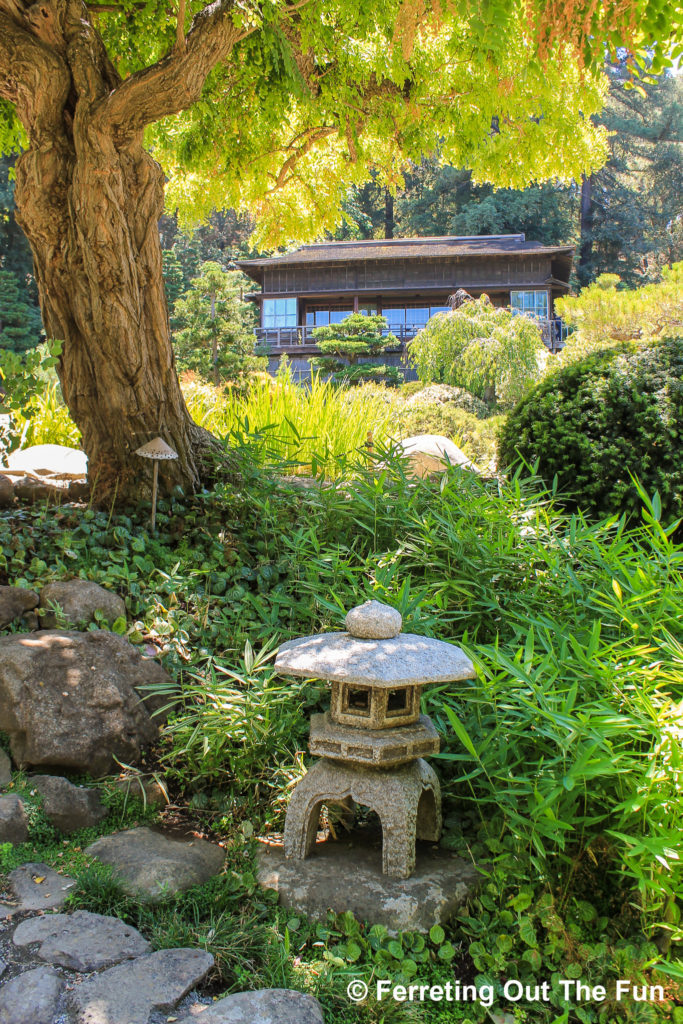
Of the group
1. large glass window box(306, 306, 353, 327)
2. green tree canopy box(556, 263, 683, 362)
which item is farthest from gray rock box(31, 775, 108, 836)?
large glass window box(306, 306, 353, 327)

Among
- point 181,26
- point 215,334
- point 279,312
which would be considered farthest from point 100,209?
point 279,312

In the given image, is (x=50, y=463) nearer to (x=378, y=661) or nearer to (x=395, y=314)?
(x=378, y=661)

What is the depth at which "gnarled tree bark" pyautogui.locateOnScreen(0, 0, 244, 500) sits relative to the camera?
12.8 ft

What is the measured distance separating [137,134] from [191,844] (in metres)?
3.42

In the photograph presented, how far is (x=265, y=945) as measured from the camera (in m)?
2.02

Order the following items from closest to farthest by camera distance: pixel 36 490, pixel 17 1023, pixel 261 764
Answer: pixel 17 1023 < pixel 261 764 < pixel 36 490

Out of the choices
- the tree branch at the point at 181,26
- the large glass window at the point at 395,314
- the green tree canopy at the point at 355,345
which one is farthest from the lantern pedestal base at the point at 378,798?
the large glass window at the point at 395,314

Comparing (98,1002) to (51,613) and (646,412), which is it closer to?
(51,613)

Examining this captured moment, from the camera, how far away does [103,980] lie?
180 cm

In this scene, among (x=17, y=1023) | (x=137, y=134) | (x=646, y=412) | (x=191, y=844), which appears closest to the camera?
(x=17, y=1023)

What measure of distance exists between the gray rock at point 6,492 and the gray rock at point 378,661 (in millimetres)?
2620

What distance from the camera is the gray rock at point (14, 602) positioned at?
315cm

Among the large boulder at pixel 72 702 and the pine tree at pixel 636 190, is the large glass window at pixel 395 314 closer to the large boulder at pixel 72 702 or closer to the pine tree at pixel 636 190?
the pine tree at pixel 636 190

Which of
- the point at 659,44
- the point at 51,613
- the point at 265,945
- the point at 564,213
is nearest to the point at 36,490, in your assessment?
the point at 51,613
